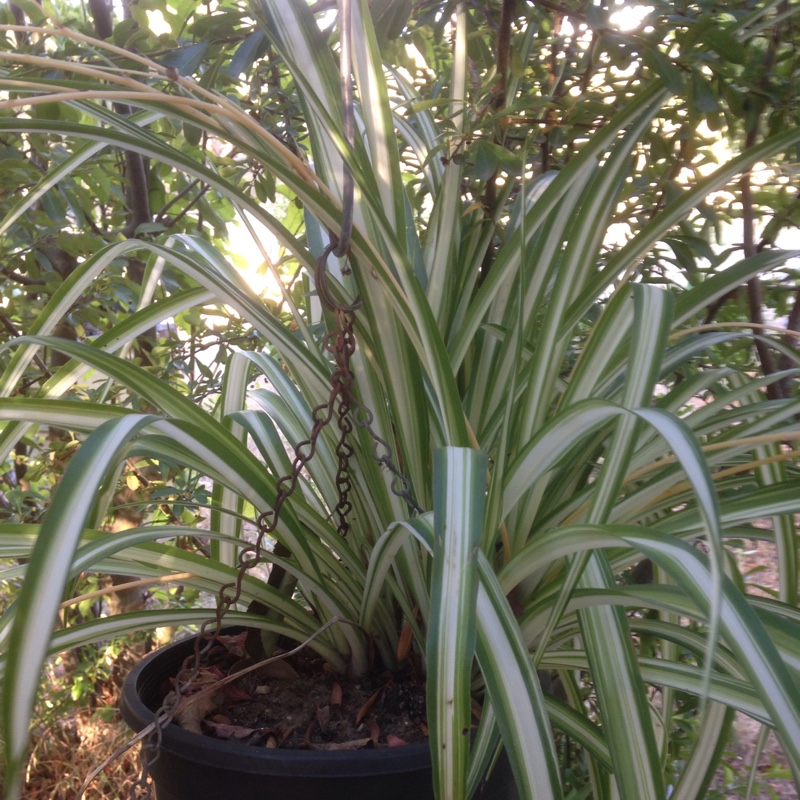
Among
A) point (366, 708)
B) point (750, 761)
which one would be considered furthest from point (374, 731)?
point (750, 761)

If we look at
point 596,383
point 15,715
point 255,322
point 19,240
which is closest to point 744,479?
point 596,383

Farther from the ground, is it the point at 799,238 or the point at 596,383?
the point at 799,238

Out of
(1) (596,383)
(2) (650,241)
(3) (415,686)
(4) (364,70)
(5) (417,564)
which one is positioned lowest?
(3) (415,686)

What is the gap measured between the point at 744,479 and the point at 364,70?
0.47 metres

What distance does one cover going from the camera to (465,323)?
618 mm

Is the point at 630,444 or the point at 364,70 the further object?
the point at 364,70

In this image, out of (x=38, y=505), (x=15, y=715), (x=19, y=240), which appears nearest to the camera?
(x=15, y=715)

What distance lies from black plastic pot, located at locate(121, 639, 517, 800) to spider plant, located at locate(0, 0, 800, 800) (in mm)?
56

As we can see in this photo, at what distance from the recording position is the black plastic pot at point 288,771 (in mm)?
428

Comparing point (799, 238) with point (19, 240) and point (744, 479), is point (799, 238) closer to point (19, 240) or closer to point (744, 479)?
point (744, 479)

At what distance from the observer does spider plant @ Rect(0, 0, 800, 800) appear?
1.11 feet

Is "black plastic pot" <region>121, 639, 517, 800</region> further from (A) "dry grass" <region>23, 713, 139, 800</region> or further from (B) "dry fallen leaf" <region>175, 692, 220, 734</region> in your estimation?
(A) "dry grass" <region>23, 713, 139, 800</region>

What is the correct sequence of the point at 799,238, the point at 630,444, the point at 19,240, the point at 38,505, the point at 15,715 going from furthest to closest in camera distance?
the point at 38,505
the point at 19,240
the point at 799,238
the point at 630,444
the point at 15,715

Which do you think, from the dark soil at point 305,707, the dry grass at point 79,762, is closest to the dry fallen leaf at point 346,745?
the dark soil at point 305,707
